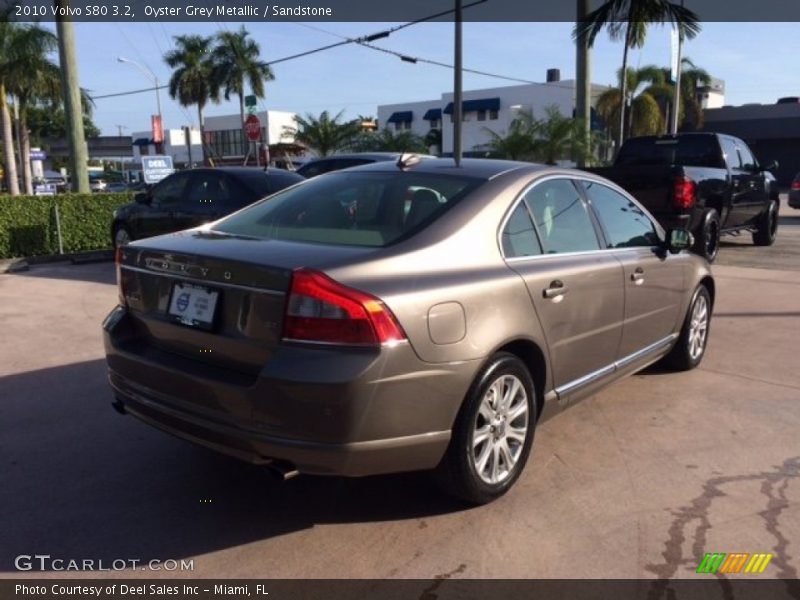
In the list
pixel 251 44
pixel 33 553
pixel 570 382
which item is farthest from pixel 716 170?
pixel 251 44

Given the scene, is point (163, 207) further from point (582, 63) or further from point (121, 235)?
point (582, 63)

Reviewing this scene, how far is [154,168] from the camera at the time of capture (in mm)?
17672

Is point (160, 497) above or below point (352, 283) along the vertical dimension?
below

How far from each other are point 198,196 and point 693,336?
674 cm

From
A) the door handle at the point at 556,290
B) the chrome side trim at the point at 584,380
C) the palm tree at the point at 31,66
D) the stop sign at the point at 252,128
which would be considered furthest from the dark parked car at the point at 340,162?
the palm tree at the point at 31,66

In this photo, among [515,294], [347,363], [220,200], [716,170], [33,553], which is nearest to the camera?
[347,363]

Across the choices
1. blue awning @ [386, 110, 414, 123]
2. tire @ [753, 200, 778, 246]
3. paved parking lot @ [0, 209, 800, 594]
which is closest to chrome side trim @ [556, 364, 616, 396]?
paved parking lot @ [0, 209, 800, 594]

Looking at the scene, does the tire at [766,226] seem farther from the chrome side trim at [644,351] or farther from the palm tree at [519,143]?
the chrome side trim at [644,351]

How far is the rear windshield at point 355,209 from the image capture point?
3.47 metres

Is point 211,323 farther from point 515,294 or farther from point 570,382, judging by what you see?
point 570,382

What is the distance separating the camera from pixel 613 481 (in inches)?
147

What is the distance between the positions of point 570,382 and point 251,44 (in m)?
46.6

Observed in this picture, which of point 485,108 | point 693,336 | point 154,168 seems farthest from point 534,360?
point 485,108

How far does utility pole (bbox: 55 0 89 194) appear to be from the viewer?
1398cm
